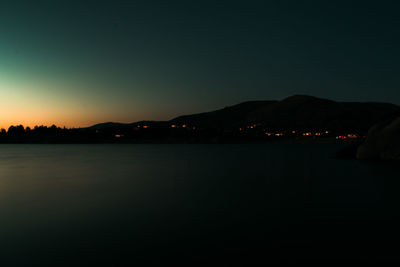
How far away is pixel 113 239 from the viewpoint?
344 inches

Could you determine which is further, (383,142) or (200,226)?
(383,142)

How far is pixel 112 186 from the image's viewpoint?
20266 millimetres

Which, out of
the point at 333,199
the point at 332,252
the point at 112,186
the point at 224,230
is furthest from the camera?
the point at 112,186

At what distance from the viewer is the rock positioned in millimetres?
28500

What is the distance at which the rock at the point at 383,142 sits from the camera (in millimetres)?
28500

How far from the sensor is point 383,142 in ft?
99.9

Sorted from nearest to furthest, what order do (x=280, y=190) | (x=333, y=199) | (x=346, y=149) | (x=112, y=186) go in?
(x=333, y=199) → (x=280, y=190) → (x=112, y=186) → (x=346, y=149)

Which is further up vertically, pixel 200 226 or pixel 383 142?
pixel 383 142

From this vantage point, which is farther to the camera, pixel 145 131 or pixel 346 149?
pixel 145 131

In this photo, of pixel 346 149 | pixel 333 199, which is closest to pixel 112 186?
pixel 333 199

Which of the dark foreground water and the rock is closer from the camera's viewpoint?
the dark foreground water

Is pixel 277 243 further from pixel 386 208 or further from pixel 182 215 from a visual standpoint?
pixel 386 208

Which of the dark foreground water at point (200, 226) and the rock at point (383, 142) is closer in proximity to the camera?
the dark foreground water at point (200, 226)

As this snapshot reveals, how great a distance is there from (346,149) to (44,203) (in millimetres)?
35579
